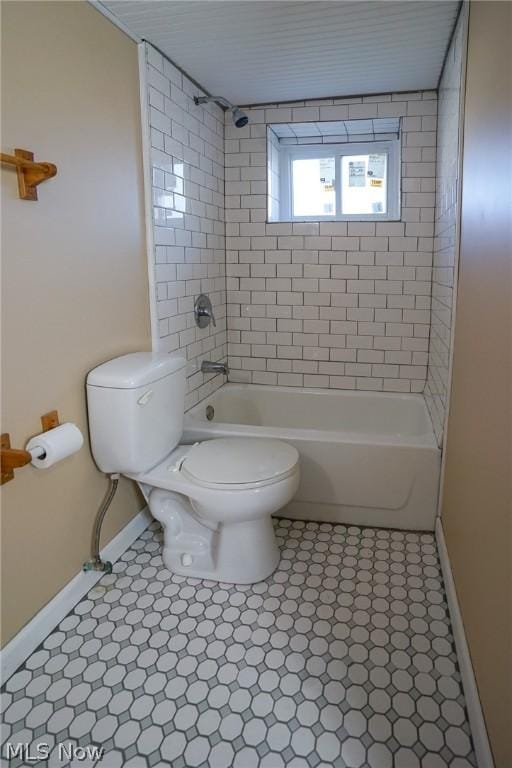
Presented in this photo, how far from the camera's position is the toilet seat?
6.28 feet

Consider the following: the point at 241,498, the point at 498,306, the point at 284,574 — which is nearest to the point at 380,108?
the point at 498,306

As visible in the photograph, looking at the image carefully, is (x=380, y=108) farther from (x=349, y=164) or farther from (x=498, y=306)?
(x=498, y=306)

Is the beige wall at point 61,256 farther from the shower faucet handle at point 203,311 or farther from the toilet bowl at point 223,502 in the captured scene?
the shower faucet handle at point 203,311

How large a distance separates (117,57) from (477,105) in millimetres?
1348

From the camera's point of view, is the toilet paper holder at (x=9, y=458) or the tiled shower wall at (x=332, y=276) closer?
the toilet paper holder at (x=9, y=458)

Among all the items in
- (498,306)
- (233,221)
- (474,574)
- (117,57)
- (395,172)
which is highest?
(117,57)

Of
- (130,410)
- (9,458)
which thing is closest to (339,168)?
(130,410)

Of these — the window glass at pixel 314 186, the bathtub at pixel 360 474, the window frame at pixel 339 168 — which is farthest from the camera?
the window glass at pixel 314 186

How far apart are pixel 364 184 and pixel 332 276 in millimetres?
599

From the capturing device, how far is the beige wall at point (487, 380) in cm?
116

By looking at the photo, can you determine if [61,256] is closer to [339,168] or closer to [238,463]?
[238,463]

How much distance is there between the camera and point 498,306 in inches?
51.6

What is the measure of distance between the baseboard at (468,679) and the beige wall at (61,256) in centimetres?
132

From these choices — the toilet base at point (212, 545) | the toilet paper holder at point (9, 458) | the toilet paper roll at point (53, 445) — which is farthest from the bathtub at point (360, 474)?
the toilet paper holder at point (9, 458)
